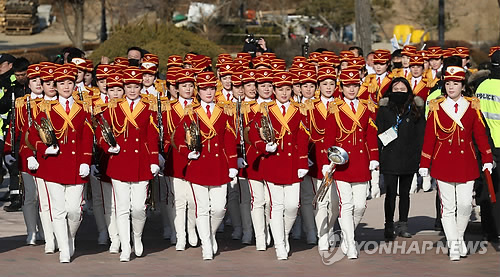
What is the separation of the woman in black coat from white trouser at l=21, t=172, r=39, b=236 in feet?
12.9

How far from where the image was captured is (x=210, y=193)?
13.0m

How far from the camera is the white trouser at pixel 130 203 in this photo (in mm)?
12844

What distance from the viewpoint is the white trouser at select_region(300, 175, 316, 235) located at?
13.9 m

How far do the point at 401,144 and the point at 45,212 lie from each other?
4116 millimetres

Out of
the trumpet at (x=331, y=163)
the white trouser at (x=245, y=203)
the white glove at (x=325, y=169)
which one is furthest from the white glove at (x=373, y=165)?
the white trouser at (x=245, y=203)

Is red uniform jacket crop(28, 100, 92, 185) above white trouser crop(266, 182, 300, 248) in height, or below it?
above

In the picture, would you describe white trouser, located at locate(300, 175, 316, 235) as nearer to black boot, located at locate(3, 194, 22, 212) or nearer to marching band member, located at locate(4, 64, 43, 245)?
marching band member, located at locate(4, 64, 43, 245)

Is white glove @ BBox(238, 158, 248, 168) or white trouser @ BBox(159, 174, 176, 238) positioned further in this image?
white trouser @ BBox(159, 174, 176, 238)

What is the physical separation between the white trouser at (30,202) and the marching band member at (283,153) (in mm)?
2646

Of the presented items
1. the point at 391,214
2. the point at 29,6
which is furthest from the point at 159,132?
the point at 29,6

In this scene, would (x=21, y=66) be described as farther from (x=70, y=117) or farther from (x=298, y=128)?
(x=298, y=128)

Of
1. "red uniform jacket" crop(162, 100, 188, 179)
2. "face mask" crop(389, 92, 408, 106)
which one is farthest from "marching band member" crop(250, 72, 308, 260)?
"face mask" crop(389, 92, 408, 106)

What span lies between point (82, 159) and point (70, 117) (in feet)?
1.45

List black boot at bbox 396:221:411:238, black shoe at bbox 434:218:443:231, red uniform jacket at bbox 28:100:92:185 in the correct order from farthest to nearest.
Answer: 1. black shoe at bbox 434:218:443:231
2. black boot at bbox 396:221:411:238
3. red uniform jacket at bbox 28:100:92:185
